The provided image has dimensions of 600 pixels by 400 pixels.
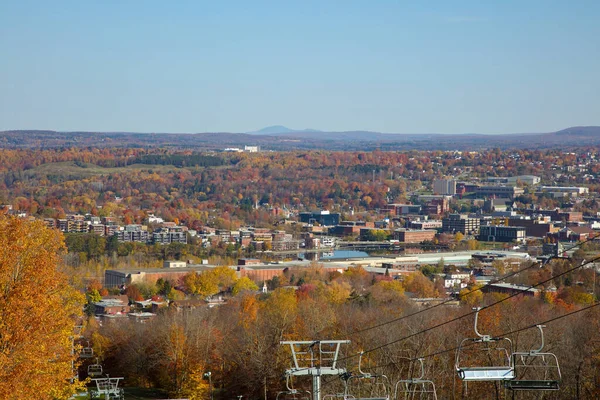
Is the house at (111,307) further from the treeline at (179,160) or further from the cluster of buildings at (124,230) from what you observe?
the treeline at (179,160)

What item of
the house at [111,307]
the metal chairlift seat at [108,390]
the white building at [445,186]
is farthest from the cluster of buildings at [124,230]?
the metal chairlift seat at [108,390]

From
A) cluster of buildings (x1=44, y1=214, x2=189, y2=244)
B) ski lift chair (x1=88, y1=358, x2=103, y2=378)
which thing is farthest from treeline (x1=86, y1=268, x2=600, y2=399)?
cluster of buildings (x1=44, y1=214, x2=189, y2=244)

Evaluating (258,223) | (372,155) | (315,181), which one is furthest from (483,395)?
(372,155)

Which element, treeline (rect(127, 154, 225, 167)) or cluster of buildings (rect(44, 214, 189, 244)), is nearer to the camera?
cluster of buildings (rect(44, 214, 189, 244))

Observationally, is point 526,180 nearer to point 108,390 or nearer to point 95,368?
point 95,368

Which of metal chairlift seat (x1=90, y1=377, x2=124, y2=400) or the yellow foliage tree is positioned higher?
the yellow foliage tree

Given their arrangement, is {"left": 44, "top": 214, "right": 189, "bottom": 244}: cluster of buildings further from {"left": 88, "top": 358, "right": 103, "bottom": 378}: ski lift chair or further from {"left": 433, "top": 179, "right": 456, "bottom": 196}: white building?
{"left": 88, "top": 358, "right": 103, "bottom": 378}: ski lift chair

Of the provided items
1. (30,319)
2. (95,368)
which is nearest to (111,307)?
(95,368)

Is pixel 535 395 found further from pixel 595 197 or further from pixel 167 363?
pixel 595 197
